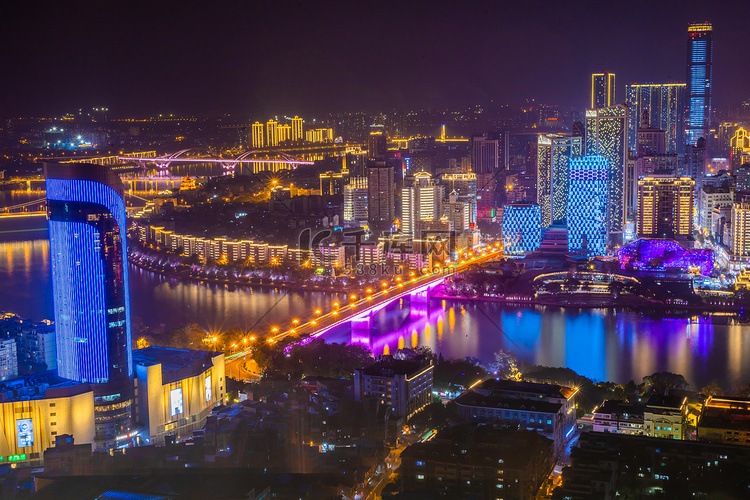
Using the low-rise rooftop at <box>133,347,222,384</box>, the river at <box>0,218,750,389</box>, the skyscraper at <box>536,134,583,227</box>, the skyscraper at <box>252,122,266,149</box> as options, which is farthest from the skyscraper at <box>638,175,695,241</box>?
the low-rise rooftop at <box>133,347,222,384</box>

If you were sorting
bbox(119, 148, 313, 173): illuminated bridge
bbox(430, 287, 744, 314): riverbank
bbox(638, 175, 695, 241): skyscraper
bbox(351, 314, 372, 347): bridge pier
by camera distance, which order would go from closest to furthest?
bbox(351, 314, 372, 347): bridge pier
bbox(430, 287, 744, 314): riverbank
bbox(638, 175, 695, 241): skyscraper
bbox(119, 148, 313, 173): illuminated bridge

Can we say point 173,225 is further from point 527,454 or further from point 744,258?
point 527,454

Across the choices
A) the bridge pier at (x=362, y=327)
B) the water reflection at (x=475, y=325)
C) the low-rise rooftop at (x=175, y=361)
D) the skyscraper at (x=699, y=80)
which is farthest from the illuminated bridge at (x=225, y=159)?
the low-rise rooftop at (x=175, y=361)

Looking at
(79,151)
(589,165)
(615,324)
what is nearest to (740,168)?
(589,165)

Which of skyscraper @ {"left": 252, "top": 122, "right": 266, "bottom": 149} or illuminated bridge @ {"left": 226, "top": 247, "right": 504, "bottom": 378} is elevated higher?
skyscraper @ {"left": 252, "top": 122, "right": 266, "bottom": 149}

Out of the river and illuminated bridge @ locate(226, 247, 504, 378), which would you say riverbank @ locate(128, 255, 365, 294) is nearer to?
the river

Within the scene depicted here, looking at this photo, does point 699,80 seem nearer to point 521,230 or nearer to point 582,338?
point 521,230

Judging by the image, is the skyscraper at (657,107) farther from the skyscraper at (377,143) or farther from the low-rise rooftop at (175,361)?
the low-rise rooftop at (175,361)
